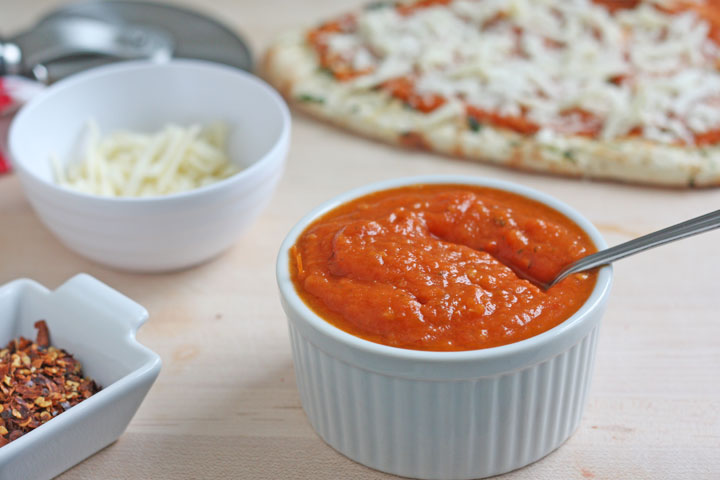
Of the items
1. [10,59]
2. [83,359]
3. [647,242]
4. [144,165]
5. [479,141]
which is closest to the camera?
[647,242]

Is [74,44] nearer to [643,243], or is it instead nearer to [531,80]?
[531,80]

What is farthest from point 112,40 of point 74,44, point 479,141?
point 479,141

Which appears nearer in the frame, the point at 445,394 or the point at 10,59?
the point at 445,394

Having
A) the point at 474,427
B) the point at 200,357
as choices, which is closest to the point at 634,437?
the point at 474,427

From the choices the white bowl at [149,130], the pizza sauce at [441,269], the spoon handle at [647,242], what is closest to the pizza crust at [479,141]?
the white bowl at [149,130]

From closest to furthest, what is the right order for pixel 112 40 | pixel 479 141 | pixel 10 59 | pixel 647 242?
pixel 647 242 < pixel 479 141 < pixel 10 59 < pixel 112 40
